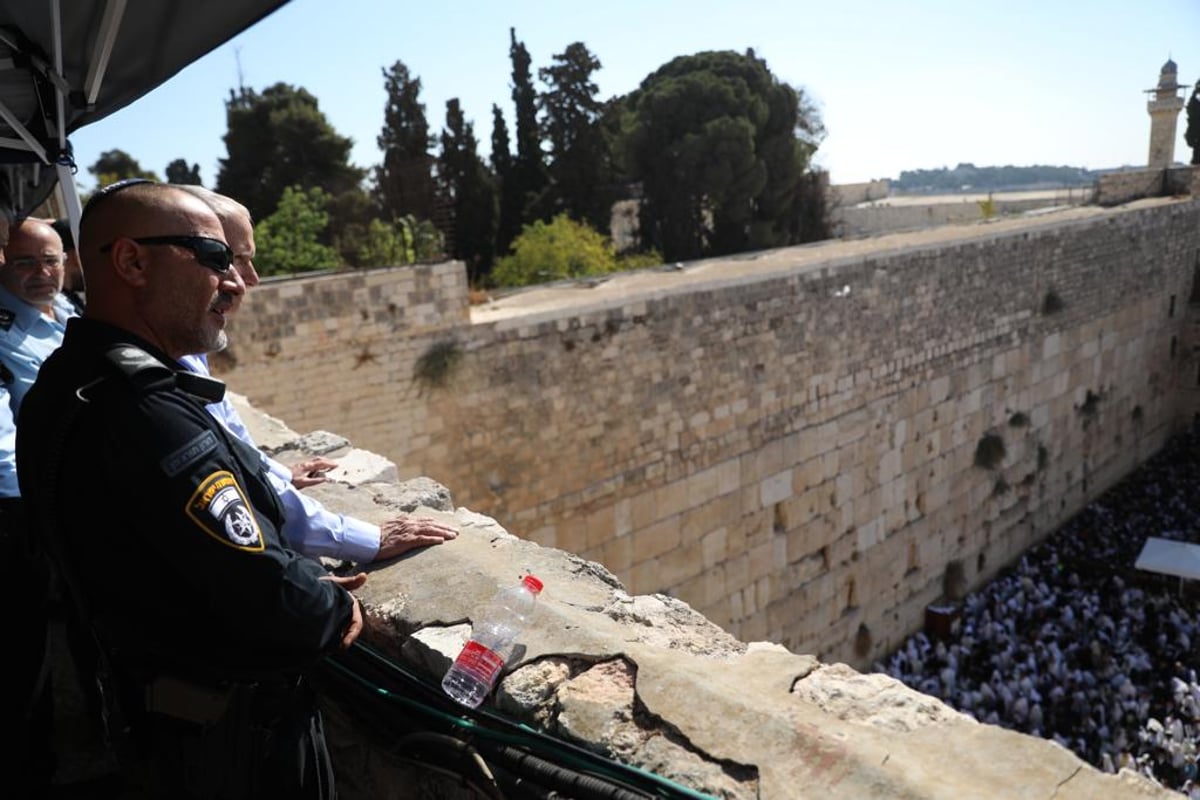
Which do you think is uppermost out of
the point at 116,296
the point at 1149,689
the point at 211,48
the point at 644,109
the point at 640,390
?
the point at 644,109

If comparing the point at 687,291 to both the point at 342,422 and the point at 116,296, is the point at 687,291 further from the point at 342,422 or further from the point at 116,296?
the point at 116,296

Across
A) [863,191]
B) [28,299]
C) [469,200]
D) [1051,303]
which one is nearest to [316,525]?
[28,299]

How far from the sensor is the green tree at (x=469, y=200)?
2353 centimetres

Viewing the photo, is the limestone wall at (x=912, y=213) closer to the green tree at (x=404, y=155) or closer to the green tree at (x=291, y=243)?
the green tree at (x=404, y=155)

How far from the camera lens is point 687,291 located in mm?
8398

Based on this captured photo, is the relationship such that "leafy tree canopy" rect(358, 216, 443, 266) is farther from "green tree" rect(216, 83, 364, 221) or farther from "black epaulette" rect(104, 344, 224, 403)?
"black epaulette" rect(104, 344, 224, 403)

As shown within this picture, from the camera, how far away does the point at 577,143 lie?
2517 centimetres

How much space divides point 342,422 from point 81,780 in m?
4.98

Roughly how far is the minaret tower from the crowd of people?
12.9m

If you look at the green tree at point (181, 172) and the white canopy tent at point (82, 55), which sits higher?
the green tree at point (181, 172)

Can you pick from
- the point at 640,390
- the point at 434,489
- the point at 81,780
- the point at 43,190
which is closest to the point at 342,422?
the point at 640,390

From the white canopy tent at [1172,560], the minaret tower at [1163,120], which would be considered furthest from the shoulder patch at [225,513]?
the minaret tower at [1163,120]

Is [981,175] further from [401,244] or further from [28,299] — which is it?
[28,299]

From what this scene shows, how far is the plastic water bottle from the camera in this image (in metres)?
1.73
